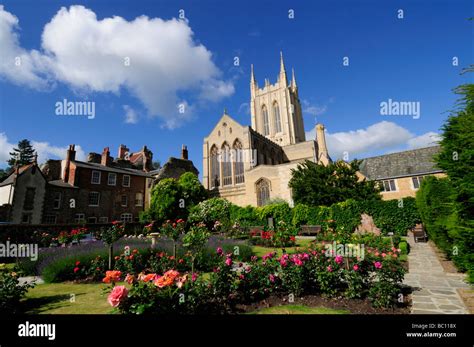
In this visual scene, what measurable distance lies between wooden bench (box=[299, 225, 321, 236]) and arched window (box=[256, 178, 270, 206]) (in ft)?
49.6

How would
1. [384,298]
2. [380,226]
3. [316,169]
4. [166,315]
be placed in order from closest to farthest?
[166,315] < [384,298] < [380,226] < [316,169]

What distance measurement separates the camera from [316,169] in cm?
2602

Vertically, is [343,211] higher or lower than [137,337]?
higher

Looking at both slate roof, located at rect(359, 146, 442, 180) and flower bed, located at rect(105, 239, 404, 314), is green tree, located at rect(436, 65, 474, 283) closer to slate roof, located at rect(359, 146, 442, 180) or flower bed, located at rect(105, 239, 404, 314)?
flower bed, located at rect(105, 239, 404, 314)

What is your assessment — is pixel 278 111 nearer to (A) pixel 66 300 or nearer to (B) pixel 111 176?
(B) pixel 111 176

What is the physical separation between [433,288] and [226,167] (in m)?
40.0

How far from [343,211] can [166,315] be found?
2117cm

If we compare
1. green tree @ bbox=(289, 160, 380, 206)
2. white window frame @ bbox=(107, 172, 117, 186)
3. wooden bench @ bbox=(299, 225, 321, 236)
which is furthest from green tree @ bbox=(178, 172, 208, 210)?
wooden bench @ bbox=(299, 225, 321, 236)

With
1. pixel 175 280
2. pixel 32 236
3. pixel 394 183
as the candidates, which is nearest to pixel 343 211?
pixel 394 183

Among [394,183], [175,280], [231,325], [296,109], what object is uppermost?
[296,109]

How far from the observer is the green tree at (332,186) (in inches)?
927

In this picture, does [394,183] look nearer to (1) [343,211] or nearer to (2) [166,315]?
(1) [343,211]

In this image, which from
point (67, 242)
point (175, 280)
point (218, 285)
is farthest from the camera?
point (67, 242)

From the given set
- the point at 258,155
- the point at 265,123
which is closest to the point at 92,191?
the point at 258,155
